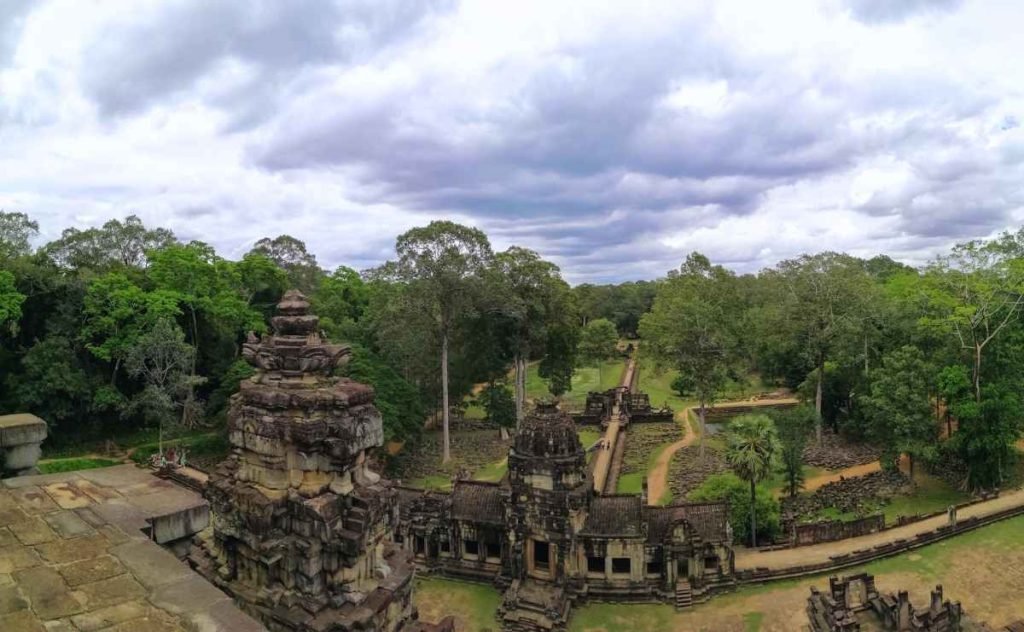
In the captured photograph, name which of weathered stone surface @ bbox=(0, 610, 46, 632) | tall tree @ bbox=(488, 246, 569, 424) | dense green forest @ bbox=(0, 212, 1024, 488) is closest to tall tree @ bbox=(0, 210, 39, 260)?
dense green forest @ bbox=(0, 212, 1024, 488)

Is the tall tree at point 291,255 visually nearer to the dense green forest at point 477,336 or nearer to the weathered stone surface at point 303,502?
the dense green forest at point 477,336

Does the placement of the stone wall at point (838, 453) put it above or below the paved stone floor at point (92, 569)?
below

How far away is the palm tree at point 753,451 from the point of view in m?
23.4

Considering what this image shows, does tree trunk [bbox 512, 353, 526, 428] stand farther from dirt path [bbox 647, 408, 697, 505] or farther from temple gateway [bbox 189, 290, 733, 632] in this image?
temple gateway [bbox 189, 290, 733, 632]

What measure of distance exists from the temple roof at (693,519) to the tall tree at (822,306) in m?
17.2

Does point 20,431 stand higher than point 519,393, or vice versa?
point 20,431

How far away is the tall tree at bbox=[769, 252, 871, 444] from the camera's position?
3650cm

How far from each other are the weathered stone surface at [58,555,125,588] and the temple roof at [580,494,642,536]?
58.2 ft

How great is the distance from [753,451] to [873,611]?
20.2 feet

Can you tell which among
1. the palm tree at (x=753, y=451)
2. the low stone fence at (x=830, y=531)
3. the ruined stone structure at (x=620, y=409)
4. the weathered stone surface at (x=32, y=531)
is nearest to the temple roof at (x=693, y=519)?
the palm tree at (x=753, y=451)

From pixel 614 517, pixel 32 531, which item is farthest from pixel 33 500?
pixel 614 517

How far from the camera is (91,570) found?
532 cm

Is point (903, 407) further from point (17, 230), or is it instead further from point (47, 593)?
point (17, 230)

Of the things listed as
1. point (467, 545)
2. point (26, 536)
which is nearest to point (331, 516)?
point (26, 536)
